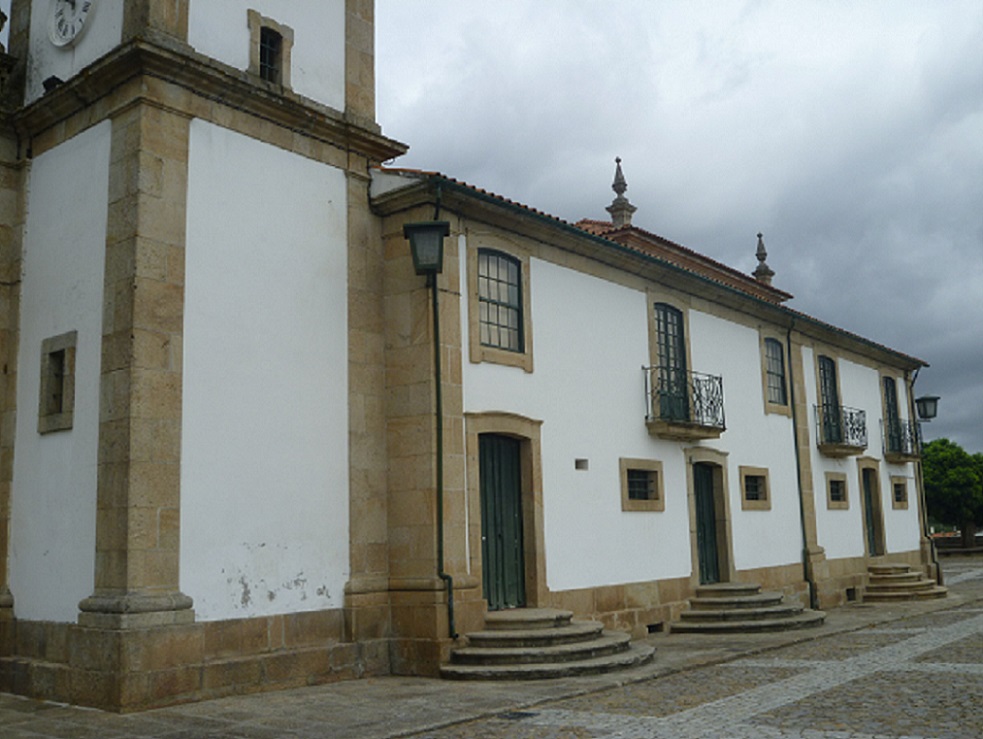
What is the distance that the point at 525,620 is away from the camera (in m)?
10.7

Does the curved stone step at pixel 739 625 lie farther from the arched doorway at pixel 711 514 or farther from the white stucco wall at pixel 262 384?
the white stucco wall at pixel 262 384

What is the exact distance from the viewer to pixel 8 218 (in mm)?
10898

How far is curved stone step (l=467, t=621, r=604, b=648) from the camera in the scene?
10.4m

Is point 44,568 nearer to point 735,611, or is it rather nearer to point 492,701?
point 492,701

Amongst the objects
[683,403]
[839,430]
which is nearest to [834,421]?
[839,430]

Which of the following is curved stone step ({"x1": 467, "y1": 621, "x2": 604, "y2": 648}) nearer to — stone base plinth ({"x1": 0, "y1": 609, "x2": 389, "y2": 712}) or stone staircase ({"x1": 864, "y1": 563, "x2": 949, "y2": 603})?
stone base plinth ({"x1": 0, "y1": 609, "x2": 389, "y2": 712})

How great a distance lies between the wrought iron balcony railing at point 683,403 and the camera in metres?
14.4

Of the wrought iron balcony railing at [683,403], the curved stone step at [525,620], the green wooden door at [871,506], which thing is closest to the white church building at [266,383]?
the curved stone step at [525,620]

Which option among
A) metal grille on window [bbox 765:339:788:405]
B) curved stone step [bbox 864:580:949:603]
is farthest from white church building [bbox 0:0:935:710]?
curved stone step [bbox 864:580:949:603]

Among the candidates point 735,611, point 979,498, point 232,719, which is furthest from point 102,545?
point 979,498

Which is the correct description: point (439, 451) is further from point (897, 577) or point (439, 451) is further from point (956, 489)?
point (956, 489)

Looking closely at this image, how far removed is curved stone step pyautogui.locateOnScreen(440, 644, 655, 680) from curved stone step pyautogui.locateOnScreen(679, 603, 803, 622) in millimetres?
3814

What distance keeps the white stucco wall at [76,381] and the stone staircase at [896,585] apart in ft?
50.4

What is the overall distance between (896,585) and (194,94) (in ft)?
52.4
